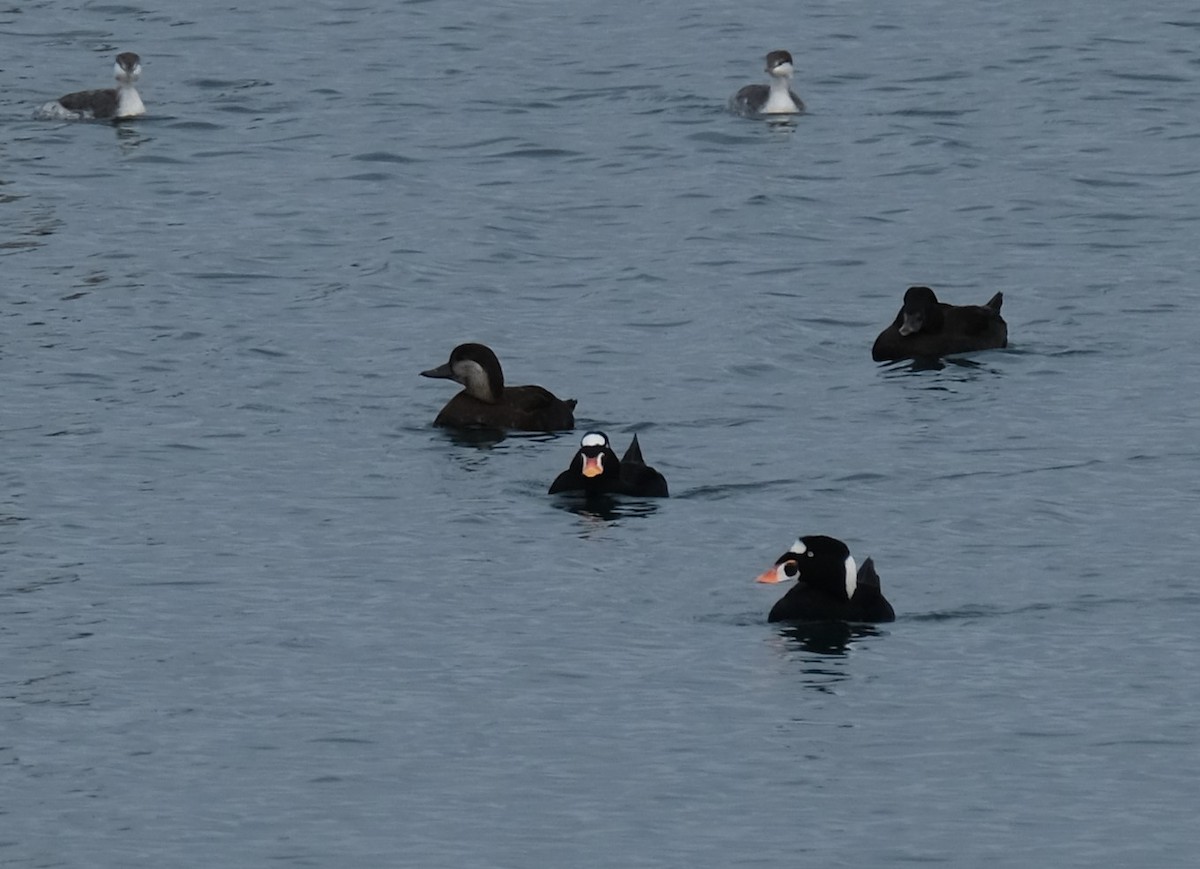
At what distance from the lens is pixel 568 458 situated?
21.6m

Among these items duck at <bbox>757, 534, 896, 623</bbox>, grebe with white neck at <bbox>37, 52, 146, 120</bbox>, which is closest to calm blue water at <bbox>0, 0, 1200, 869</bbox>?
duck at <bbox>757, 534, 896, 623</bbox>

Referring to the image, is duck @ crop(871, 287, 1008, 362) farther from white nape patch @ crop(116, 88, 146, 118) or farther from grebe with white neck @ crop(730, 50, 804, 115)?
white nape patch @ crop(116, 88, 146, 118)

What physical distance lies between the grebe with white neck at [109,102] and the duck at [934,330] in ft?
48.0

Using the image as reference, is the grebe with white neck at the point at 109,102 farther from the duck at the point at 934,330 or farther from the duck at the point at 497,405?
the duck at the point at 497,405

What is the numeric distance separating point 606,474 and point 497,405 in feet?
9.08

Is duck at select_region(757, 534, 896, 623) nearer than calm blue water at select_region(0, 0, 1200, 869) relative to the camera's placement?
No

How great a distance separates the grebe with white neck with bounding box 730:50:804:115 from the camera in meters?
35.9

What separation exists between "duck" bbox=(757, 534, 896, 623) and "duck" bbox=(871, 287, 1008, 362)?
7232mm

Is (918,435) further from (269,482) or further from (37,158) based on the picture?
(37,158)

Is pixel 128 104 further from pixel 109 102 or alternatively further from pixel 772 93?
pixel 772 93

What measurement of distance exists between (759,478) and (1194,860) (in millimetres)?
7541

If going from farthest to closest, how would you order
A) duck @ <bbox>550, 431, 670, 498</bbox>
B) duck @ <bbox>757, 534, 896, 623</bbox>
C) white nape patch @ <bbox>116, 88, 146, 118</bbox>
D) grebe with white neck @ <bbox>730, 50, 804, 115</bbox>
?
white nape patch @ <bbox>116, 88, 146, 118</bbox> → grebe with white neck @ <bbox>730, 50, 804, 115</bbox> → duck @ <bbox>550, 431, 670, 498</bbox> → duck @ <bbox>757, 534, 896, 623</bbox>

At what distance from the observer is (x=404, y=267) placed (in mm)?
28547

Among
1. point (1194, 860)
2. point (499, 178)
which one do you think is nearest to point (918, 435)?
point (1194, 860)
